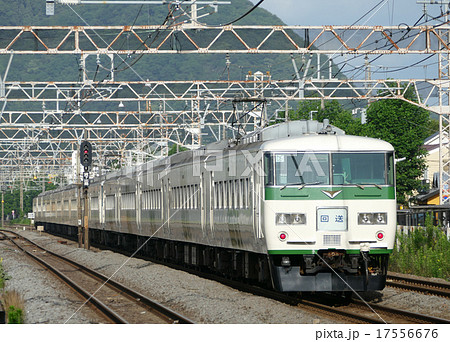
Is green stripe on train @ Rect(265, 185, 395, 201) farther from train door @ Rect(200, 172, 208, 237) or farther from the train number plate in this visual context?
train door @ Rect(200, 172, 208, 237)

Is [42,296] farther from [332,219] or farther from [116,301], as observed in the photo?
[332,219]

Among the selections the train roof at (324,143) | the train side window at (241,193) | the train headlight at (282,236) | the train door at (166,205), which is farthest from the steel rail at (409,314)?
the train door at (166,205)

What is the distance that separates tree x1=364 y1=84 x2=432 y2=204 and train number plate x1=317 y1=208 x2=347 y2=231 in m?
50.3

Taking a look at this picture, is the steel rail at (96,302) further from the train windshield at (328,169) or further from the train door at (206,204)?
the train windshield at (328,169)

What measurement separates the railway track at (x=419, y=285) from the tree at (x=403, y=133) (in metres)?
44.8

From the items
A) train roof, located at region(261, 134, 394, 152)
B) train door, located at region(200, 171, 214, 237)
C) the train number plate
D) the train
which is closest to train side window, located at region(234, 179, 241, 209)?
the train

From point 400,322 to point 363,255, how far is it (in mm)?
2234

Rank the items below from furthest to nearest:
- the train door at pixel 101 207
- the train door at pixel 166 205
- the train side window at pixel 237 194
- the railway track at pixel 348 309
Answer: the train door at pixel 101 207 < the train door at pixel 166 205 < the train side window at pixel 237 194 < the railway track at pixel 348 309

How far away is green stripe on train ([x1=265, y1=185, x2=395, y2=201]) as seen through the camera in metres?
15.6

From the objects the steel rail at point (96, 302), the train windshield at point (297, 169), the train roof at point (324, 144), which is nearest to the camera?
the steel rail at point (96, 302)

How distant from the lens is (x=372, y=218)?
51.3 feet

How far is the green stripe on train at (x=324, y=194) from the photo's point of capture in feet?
51.0
